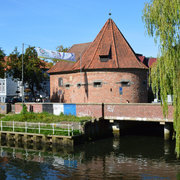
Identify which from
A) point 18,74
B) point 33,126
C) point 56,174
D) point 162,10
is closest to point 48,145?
point 33,126

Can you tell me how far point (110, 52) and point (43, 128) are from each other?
44.8ft

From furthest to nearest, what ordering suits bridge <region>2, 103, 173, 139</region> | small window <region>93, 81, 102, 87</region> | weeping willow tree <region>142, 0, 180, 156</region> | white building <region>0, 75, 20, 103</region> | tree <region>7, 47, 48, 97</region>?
1. white building <region>0, 75, 20, 103</region>
2. tree <region>7, 47, 48, 97</region>
3. small window <region>93, 81, 102, 87</region>
4. bridge <region>2, 103, 173, 139</region>
5. weeping willow tree <region>142, 0, 180, 156</region>

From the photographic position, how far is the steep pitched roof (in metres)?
31.3

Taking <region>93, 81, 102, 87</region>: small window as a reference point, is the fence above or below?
below

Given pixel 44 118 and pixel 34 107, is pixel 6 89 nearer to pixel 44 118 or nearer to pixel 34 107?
pixel 34 107

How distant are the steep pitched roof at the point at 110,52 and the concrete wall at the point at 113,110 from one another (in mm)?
5955

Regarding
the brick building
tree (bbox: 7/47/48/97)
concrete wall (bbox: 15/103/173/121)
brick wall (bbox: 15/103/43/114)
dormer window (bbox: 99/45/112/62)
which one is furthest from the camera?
tree (bbox: 7/47/48/97)

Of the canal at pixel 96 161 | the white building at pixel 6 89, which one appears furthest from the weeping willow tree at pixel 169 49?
the white building at pixel 6 89

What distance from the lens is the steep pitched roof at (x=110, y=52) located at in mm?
31297

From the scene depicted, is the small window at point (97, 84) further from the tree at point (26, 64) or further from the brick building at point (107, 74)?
the tree at point (26, 64)

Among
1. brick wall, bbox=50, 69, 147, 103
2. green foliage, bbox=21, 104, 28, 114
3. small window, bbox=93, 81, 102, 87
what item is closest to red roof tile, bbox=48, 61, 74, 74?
brick wall, bbox=50, 69, 147, 103

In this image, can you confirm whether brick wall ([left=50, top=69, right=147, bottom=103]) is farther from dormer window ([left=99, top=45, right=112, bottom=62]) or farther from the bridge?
the bridge

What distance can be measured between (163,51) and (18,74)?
3297 centimetres

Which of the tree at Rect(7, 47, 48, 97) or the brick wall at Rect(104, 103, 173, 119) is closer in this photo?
the brick wall at Rect(104, 103, 173, 119)
